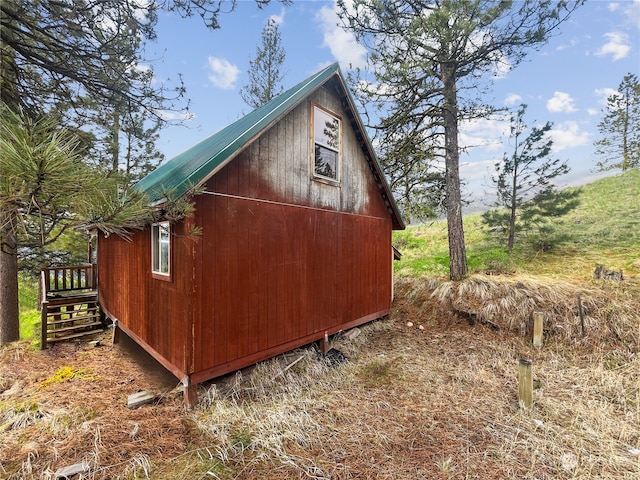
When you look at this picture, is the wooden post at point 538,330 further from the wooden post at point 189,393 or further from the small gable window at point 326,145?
the wooden post at point 189,393

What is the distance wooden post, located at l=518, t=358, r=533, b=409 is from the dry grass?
14 centimetres

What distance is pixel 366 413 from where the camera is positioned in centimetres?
398

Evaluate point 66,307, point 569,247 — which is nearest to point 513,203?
point 569,247

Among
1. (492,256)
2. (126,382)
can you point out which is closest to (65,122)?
(126,382)

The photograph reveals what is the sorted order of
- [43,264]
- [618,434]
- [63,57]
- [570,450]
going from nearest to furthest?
[570,450]
[618,434]
[63,57]
[43,264]

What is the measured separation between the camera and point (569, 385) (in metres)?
4.71

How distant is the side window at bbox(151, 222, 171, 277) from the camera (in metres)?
4.47

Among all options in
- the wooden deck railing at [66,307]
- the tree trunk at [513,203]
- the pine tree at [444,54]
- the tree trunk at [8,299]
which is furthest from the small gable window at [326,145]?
the tree trunk at [8,299]

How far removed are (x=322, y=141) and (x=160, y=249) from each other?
146 inches

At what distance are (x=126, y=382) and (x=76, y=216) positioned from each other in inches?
144

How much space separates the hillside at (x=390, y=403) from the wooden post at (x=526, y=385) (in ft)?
0.43

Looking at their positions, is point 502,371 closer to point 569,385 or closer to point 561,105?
point 569,385

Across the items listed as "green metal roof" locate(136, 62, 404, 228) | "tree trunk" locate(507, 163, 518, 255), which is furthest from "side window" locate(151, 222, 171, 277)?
"tree trunk" locate(507, 163, 518, 255)

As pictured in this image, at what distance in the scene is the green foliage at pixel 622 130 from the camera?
19.1 meters
